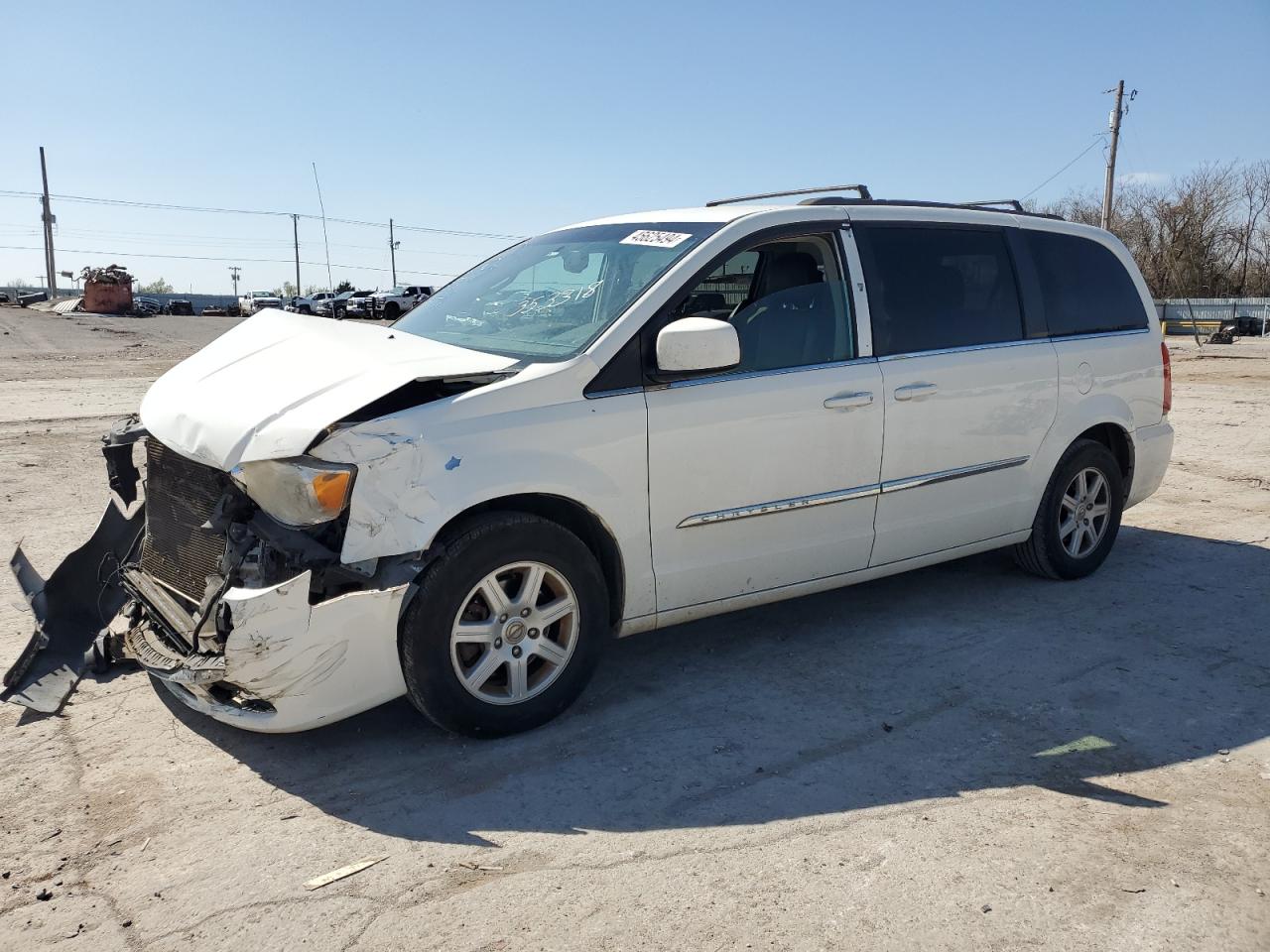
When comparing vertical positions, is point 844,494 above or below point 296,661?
above

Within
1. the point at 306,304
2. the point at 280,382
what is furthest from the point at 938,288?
the point at 306,304

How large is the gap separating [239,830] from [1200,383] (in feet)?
59.6

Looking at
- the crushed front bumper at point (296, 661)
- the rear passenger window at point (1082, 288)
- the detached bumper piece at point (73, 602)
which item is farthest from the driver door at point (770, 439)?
the detached bumper piece at point (73, 602)

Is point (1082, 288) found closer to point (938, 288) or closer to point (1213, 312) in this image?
point (938, 288)

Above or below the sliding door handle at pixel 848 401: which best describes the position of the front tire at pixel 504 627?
below

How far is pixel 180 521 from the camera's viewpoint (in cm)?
384

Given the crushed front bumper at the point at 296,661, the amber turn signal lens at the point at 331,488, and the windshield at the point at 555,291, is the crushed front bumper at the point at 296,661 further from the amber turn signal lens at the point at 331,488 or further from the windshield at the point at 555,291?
the windshield at the point at 555,291

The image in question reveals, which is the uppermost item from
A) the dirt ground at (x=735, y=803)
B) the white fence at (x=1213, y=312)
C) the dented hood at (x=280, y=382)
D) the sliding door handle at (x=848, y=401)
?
the white fence at (x=1213, y=312)

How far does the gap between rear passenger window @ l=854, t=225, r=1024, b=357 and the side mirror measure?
103 cm

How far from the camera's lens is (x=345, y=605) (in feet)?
10.9

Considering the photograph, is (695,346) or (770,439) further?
(770,439)

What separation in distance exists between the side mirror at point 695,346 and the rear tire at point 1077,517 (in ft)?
8.21

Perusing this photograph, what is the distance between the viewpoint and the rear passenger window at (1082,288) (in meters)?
5.46

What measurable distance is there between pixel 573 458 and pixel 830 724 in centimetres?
143
